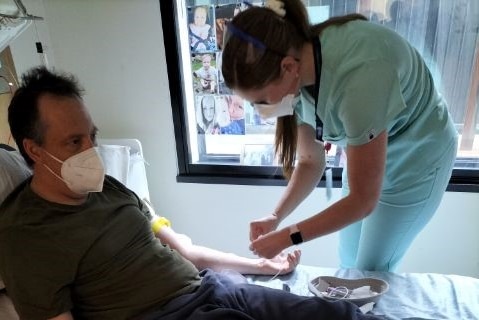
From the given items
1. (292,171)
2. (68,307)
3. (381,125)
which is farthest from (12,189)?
(381,125)

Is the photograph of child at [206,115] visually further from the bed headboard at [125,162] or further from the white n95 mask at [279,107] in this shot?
the white n95 mask at [279,107]

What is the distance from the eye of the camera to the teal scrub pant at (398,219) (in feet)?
4.11

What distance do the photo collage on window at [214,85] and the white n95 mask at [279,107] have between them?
86cm

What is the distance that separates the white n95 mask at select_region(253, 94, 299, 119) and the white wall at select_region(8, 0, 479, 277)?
987mm

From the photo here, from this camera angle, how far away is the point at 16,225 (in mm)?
1019

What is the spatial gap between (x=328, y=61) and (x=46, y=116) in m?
0.76

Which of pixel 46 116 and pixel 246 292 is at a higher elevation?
pixel 46 116

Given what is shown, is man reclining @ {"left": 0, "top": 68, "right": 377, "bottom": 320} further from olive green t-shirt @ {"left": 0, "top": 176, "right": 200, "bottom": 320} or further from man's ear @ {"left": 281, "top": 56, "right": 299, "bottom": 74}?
man's ear @ {"left": 281, "top": 56, "right": 299, "bottom": 74}

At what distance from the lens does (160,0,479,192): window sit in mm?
1770

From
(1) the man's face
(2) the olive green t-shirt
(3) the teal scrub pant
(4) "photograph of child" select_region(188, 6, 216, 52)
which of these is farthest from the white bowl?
(4) "photograph of child" select_region(188, 6, 216, 52)

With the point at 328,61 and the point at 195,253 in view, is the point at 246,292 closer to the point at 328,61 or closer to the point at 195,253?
the point at 195,253

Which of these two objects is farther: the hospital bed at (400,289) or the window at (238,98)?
the window at (238,98)

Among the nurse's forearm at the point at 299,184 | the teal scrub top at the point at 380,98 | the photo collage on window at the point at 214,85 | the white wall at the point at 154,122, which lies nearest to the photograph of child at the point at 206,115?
the photo collage on window at the point at 214,85

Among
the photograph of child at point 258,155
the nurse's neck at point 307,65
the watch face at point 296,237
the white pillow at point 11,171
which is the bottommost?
the photograph of child at point 258,155
